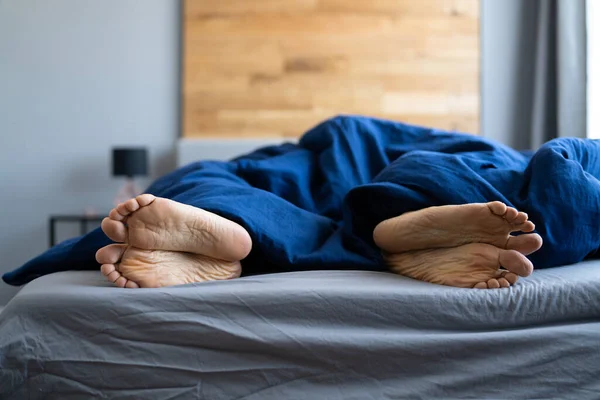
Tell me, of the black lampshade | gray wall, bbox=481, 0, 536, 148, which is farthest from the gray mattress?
gray wall, bbox=481, 0, 536, 148

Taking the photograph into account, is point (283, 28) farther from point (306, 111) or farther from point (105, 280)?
point (105, 280)

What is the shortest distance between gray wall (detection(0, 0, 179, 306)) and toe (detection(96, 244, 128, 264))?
285 cm

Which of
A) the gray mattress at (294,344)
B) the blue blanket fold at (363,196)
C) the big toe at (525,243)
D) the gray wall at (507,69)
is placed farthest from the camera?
the gray wall at (507,69)

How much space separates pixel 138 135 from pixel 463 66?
7.03ft

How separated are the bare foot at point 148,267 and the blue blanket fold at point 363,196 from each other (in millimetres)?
133

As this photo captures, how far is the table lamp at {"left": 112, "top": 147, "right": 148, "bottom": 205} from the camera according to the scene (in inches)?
147

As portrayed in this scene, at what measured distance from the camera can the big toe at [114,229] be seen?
1278 mm

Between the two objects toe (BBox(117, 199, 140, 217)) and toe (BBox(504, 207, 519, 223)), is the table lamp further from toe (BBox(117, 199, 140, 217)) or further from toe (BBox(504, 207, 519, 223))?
toe (BBox(504, 207, 519, 223))

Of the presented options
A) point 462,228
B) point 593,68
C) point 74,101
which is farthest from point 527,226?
point 74,101

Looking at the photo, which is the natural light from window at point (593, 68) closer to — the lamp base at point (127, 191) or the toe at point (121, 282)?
the lamp base at point (127, 191)

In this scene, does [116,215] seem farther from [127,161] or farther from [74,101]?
[74,101]

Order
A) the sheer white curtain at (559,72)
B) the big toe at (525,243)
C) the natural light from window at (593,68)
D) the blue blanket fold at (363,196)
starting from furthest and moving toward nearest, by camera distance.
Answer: the sheer white curtain at (559,72) < the natural light from window at (593,68) < the blue blanket fold at (363,196) < the big toe at (525,243)

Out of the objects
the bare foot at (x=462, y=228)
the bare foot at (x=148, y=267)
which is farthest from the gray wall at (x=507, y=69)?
the bare foot at (x=148, y=267)

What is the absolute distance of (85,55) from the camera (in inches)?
161
